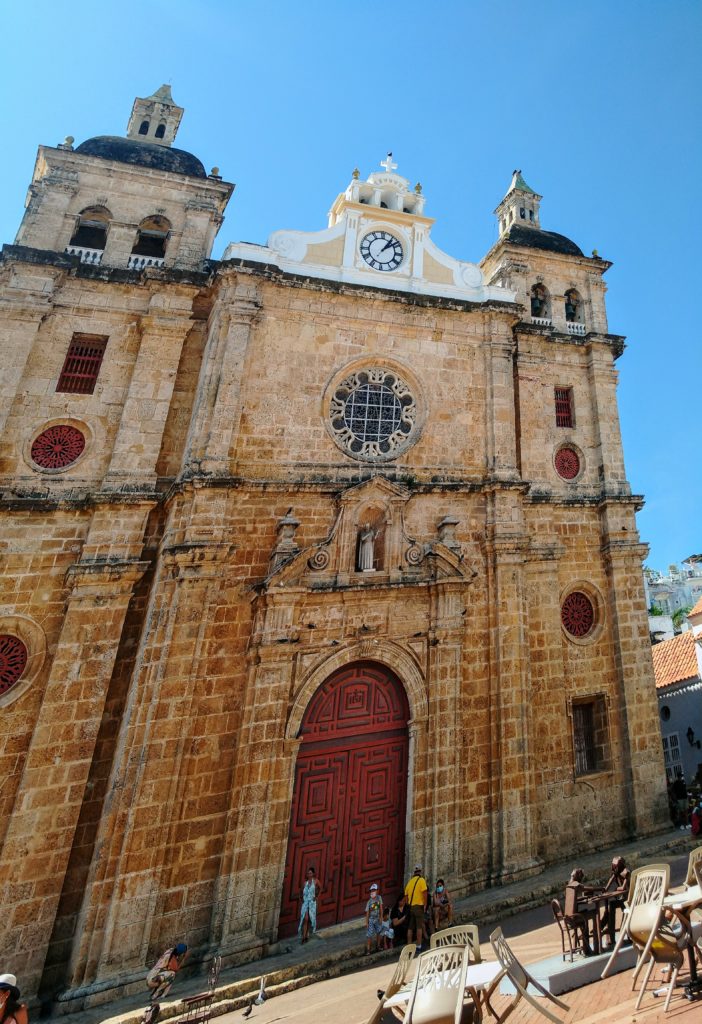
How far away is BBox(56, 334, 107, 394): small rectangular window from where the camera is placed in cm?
1105

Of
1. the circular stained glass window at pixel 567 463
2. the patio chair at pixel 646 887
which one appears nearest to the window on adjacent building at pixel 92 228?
the circular stained glass window at pixel 567 463

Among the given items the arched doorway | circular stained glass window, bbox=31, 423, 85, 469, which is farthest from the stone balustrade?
the arched doorway

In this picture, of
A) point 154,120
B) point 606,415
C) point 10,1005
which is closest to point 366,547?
point 10,1005

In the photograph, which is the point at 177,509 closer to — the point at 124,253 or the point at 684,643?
the point at 124,253

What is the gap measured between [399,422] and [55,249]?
855 centimetres

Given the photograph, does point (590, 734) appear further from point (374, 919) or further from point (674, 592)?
point (674, 592)

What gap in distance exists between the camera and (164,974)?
6.74 metres

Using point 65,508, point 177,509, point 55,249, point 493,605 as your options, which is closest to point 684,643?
point 493,605

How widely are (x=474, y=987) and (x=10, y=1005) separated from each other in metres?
3.97

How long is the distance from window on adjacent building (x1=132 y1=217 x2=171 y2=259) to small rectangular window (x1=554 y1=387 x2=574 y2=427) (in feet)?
36.3

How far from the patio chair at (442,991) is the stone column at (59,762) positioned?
6.71 metres

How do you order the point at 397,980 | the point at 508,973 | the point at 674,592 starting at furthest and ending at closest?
1. the point at 674,592
2. the point at 397,980
3. the point at 508,973

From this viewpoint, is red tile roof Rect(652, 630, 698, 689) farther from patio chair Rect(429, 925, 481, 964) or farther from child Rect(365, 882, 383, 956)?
patio chair Rect(429, 925, 481, 964)

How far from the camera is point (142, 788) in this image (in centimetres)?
851
